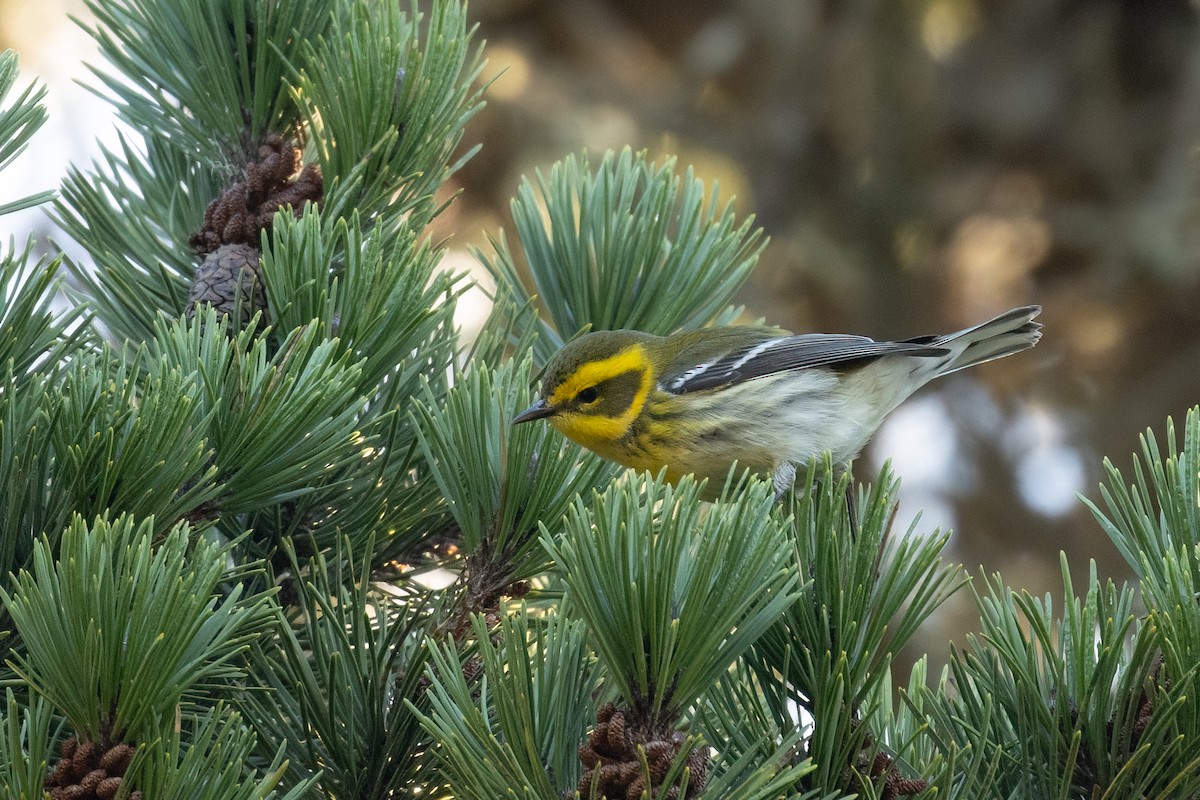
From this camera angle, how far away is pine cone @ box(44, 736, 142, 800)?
96 centimetres

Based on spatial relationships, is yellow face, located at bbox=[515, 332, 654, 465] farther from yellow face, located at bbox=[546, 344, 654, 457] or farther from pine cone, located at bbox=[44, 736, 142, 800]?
pine cone, located at bbox=[44, 736, 142, 800]

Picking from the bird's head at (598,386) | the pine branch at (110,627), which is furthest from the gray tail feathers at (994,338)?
the pine branch at (110,627)

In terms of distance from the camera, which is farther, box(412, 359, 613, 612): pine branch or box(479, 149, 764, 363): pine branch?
box(479, 149, 764, 363): pine branch

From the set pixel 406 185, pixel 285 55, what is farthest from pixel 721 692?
pixel 285 55

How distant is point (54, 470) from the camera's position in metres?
1.25

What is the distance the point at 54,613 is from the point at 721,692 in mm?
638

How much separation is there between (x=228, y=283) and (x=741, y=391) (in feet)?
4.43

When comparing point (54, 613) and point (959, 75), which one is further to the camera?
point (959, 75)

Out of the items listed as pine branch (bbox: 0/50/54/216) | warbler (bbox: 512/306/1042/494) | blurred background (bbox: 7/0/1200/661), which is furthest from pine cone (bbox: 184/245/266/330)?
blurred background (bbox: 7/0/1200/661)

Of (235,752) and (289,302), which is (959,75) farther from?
A: (235,752)

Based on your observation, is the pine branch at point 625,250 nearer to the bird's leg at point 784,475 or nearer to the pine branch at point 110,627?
the bird's leg at point 784,475

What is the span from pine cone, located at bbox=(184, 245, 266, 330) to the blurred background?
3.79 metres

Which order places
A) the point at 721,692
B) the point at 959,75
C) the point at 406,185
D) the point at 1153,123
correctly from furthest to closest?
the point at 959,75 → the point at 1153,123 → the point at 406,185 → the point at 721,692

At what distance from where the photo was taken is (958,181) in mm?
6039
